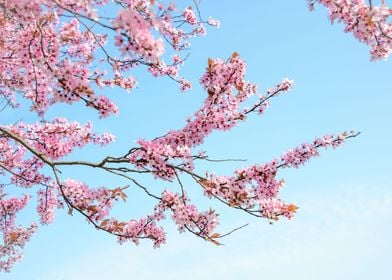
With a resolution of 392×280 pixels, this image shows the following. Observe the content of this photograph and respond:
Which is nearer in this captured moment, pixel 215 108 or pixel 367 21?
pixel 367 21

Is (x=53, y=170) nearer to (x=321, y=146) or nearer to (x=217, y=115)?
(x=217, y=115)

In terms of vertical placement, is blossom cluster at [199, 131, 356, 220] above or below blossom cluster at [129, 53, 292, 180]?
below

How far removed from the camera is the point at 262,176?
6.33 metres

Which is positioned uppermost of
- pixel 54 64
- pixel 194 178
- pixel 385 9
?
pixel 54 64

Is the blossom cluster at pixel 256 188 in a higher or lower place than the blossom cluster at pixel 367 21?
lower

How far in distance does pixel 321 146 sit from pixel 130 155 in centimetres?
254

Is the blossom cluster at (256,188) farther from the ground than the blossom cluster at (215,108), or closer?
closer

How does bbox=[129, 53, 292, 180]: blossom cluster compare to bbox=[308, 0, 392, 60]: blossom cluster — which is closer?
bbox=[308, 0, 392, 60]: blossom cluster

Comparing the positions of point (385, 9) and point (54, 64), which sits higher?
point (54, 64)

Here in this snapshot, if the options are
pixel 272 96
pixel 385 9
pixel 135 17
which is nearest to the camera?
pixel 135 17

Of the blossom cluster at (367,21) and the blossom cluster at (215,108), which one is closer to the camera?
the blossom cluster at (367,21)

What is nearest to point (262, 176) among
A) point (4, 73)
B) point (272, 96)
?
point (272, 96)

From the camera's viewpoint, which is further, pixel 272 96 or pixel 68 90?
pixel 272 96

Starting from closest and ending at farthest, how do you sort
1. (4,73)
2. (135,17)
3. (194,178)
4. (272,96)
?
(135,17), (194,178), (272,96), (4,73)
